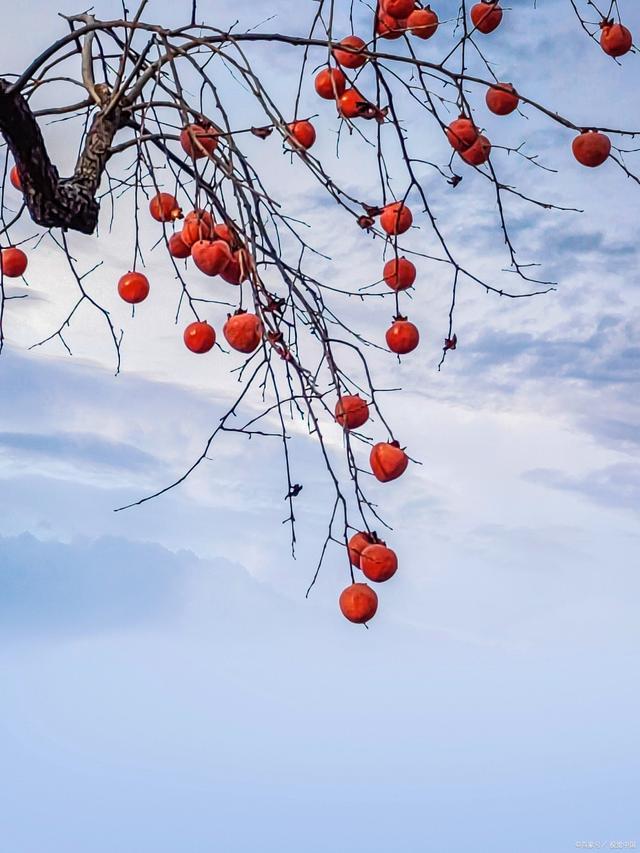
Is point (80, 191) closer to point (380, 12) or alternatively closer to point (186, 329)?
point (186, 329)

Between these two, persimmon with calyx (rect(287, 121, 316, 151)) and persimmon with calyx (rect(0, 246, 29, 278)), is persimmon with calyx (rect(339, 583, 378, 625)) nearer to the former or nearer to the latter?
persimmon with calyx (rect(287, 121, 316, 151))

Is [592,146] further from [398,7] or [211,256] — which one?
[211,256]

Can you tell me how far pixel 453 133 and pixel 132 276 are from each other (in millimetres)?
928

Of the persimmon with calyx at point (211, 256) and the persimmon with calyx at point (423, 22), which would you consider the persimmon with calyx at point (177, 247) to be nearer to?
the persimmon with calyx at point (211, 256)

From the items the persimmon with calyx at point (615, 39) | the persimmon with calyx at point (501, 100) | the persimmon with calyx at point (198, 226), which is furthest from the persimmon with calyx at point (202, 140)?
the persimmon with calyx at point (615, 39)

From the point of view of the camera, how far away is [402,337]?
233 centimetres

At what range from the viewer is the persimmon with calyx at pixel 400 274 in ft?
7.66

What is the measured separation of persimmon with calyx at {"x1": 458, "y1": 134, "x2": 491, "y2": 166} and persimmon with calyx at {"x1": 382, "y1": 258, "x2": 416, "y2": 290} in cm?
32

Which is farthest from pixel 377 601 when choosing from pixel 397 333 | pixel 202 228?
pixel 202 228

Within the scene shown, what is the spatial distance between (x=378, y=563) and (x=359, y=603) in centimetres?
9

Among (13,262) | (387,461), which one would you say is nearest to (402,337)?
(387,461)

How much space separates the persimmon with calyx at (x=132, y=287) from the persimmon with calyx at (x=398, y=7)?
3.07ft

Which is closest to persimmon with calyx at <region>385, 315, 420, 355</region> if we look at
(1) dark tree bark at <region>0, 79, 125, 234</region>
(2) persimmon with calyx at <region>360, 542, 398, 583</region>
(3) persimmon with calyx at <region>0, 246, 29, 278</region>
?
(2) persimmon with calyx at <region>360, 542, 398, 583</region>

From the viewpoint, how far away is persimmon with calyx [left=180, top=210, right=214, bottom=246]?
2.08m
